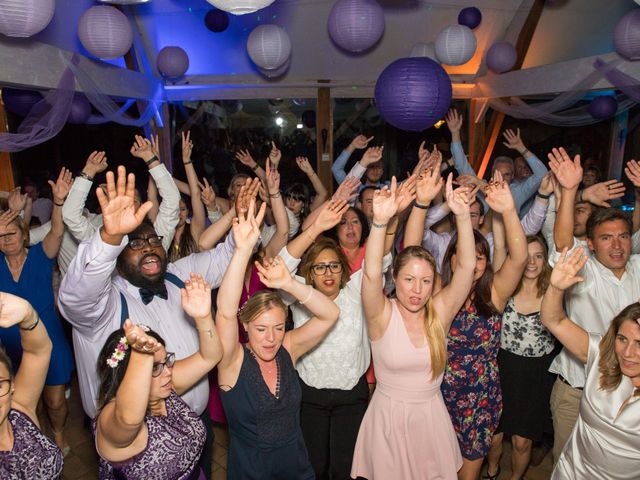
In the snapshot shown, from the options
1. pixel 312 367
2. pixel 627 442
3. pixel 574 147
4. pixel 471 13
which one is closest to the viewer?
pixel 627 442

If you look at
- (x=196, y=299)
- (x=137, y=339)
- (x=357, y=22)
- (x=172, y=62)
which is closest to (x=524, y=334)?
(x=196, y=299)

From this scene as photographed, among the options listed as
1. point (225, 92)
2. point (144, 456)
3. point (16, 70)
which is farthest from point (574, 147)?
point (144, 456)

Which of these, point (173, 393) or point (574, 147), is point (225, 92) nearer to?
point (574, 147)

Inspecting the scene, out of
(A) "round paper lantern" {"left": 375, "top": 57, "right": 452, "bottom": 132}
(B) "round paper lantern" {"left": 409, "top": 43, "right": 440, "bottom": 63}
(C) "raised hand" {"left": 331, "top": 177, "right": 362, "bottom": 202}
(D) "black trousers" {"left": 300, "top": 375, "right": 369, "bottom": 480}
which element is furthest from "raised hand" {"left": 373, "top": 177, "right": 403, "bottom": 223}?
(B) "round paper lantern" {"left": 409, "top": 43, "right": 440, "bottom": 63}

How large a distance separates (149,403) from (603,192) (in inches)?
101

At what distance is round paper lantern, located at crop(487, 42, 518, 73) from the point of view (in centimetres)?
610

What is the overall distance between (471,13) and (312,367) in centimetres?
539

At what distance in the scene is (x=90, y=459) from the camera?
310 centimetres

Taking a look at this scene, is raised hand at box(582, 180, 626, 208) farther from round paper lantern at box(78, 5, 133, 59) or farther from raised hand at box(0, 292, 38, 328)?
round paper lantern at box(78, 5, 133, 59)

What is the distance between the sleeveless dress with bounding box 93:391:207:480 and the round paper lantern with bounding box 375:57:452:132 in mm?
2775

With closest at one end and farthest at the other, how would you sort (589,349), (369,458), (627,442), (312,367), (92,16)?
(627,442)
(589,349)
(369,458)
(312,367)
(92,16)

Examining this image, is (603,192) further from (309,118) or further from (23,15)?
(309,118)

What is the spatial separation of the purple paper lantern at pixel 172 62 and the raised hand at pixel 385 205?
14.8ft

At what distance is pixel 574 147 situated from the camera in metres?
7.54
